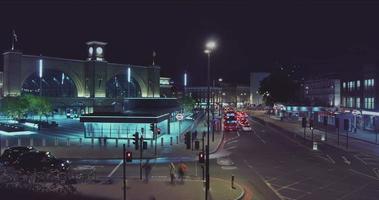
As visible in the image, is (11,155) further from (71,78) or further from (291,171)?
(71,78)

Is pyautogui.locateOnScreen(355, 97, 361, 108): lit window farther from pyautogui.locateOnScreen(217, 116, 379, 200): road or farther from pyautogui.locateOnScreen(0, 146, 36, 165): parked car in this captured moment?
pyautogui.locateOnScreen(0, 146, 36, 165): parked car

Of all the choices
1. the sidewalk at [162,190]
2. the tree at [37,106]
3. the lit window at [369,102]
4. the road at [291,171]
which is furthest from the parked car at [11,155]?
the lit window at [369,102]

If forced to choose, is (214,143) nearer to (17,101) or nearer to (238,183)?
(238,183)

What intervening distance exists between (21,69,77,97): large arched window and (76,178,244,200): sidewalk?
94655 millimetres

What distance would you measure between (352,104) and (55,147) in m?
57.9

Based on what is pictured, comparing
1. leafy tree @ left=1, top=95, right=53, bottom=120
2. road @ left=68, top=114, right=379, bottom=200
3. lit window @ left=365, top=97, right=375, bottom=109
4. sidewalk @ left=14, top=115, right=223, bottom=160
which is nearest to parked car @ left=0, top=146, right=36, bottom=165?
sidewalk @ left=14, top=115, right=223, bottom=160

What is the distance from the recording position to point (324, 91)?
102812 millimetres

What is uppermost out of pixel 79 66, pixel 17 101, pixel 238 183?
pixel 79 66

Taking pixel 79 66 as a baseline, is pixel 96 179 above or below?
below

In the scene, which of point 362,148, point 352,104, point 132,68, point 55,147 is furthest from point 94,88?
point 362,148

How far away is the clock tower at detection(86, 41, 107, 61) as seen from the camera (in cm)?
12888

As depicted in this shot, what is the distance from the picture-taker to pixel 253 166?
35406 mm

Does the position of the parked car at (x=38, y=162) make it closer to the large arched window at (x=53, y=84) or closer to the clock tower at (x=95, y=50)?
the large arched window at (x=53, y=84)

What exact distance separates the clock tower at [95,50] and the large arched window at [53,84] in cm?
987
